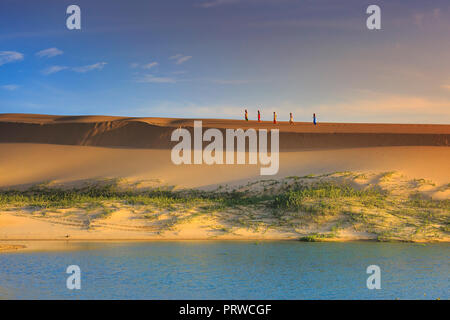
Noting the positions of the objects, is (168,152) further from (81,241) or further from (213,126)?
(81,241)

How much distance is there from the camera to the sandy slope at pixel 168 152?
2620 centimetres

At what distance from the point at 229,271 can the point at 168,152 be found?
20.5 m

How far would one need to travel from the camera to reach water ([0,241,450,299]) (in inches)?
386

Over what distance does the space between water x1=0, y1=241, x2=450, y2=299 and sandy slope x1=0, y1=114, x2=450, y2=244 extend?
12.4ft

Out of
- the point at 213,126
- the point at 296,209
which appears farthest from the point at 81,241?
the point at 213,126

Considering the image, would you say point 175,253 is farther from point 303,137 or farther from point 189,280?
point 303,137

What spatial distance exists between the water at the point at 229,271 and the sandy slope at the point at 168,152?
378 centimetres

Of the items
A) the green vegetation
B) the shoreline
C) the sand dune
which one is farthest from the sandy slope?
the shoreline

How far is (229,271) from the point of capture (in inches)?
452

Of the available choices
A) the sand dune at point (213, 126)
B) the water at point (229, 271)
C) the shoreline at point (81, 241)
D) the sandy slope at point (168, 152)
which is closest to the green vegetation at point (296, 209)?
the shoreline at point (81, 241)

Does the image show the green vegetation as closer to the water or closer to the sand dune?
the water

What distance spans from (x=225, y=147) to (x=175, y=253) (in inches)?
766

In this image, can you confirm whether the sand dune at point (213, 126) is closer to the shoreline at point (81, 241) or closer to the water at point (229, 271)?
the shoreline at point (81, 241)

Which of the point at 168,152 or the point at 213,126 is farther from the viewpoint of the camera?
the point at 213,126
